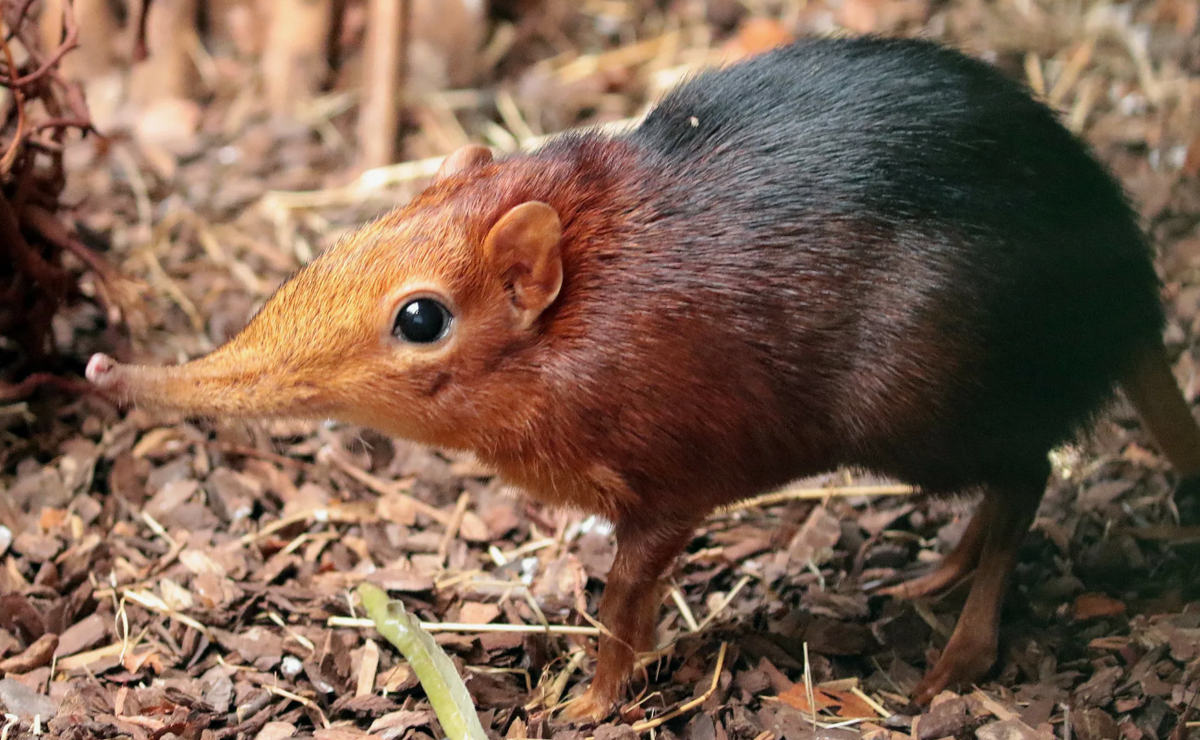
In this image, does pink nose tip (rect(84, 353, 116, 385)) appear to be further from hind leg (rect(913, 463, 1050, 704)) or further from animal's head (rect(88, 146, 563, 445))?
hind leg (rect(913, 463, 1050, 704))

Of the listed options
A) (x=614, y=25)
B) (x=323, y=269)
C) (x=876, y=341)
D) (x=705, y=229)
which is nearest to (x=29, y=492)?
(x=323, y=269)

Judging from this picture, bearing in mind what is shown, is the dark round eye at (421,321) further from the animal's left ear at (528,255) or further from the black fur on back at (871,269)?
the black fur on back at (871,269)

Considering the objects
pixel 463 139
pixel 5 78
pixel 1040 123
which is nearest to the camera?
pixel 1040 123

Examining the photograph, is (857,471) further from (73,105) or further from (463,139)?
(463,139)

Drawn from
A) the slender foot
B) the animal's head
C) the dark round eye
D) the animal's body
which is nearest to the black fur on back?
the animal's body

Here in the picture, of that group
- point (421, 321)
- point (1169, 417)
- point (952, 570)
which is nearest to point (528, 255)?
point (421, 321)

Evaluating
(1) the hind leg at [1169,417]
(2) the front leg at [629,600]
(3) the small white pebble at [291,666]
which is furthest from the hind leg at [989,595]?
(3) the small white pebble at [291,666]
